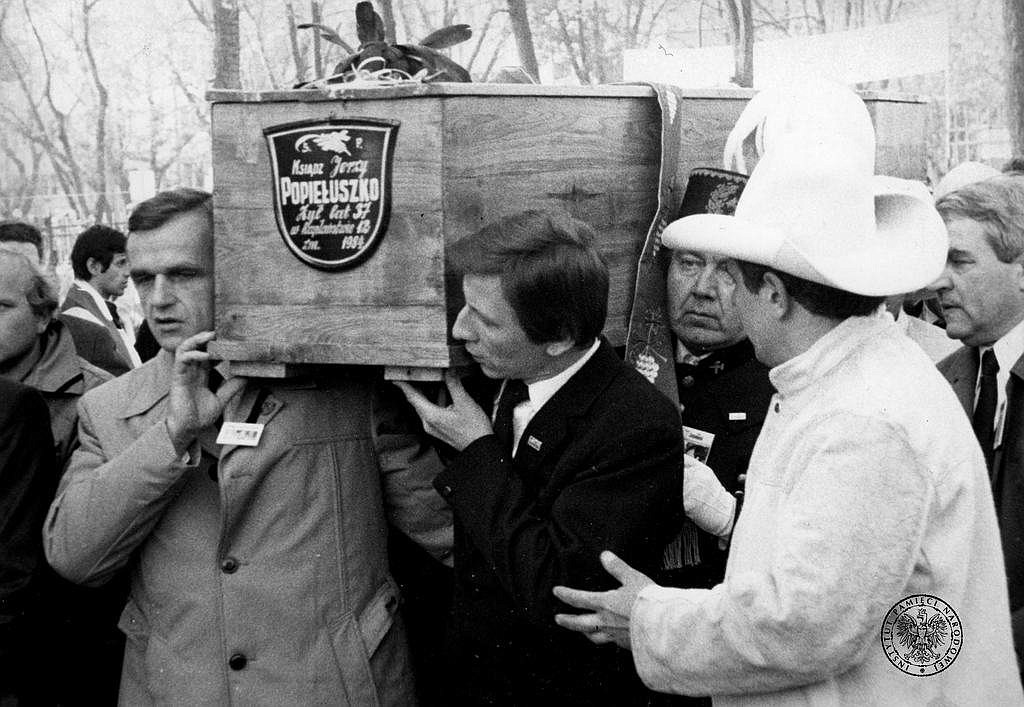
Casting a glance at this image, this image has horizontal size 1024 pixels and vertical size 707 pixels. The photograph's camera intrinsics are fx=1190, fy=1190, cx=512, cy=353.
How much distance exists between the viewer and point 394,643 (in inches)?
116

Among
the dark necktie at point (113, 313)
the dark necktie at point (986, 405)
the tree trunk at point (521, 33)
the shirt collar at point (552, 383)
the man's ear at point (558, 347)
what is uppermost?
the tree trunk at point (521, 33)

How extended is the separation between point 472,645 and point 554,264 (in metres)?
0.84

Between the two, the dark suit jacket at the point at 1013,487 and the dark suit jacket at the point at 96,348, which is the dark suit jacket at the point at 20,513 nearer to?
the dark suit jacket at the point at 96,348

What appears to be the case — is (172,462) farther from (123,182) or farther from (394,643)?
(123,182)

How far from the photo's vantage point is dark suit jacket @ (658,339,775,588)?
2824mm

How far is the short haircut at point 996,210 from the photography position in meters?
3.11

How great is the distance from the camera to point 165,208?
2963mm

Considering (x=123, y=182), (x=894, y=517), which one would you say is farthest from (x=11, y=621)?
(x=123, y=182)

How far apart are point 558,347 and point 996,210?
55.7 inches

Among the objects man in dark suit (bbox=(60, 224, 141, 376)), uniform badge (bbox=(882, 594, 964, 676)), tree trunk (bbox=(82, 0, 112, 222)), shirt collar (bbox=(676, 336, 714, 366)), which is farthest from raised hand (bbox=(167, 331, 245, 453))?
tree trunk (bbox=(82, 0, 112, 222))

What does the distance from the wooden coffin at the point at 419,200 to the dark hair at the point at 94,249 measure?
5659 millimetres

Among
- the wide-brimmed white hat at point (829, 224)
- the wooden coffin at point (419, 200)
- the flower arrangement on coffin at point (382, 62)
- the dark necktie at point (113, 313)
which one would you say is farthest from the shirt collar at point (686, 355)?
the dark necktie at point (113, 313)

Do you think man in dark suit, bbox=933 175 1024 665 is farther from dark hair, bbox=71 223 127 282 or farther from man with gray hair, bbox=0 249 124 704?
dark hair, bbox=71 223 127 282

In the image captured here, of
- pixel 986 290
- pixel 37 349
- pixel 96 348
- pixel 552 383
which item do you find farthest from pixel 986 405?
pixel 96 348
